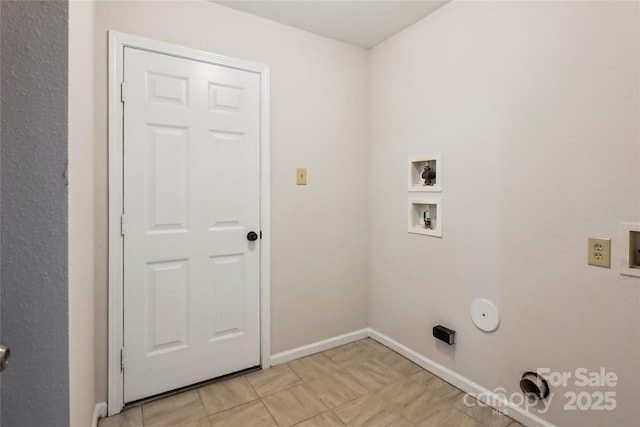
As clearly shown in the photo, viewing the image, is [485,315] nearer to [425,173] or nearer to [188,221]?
[425,173]

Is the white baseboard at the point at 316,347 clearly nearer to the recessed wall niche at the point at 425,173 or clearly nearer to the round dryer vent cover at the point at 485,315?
the round dryer vent cover at the point at 485,315

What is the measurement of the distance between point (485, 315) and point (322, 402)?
3.48 ft

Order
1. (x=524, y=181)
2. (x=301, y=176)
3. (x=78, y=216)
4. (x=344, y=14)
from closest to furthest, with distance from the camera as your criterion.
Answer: (x=78, y=216), (x=524, y=181), (x=344, y=14), (x=301, y=176)

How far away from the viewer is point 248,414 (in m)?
1.68

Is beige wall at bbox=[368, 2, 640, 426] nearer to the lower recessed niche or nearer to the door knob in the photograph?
the lower recessed niche

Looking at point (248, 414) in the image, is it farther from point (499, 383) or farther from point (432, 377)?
point (499, 383)

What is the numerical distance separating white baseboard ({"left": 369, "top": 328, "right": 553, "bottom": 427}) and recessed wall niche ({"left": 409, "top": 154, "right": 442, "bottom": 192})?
1.17 m

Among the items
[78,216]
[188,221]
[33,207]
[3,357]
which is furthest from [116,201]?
[3,357]

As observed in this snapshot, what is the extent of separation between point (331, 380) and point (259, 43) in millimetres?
2282

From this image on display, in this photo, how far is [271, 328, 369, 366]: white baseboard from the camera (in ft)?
7.21

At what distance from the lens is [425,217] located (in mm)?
2170

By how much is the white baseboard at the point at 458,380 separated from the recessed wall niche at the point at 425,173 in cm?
117

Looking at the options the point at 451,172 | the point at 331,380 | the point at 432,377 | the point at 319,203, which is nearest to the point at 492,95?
the point at 451,172

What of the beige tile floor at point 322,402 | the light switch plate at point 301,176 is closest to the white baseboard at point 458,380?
the beige tile floor at point 322,402
